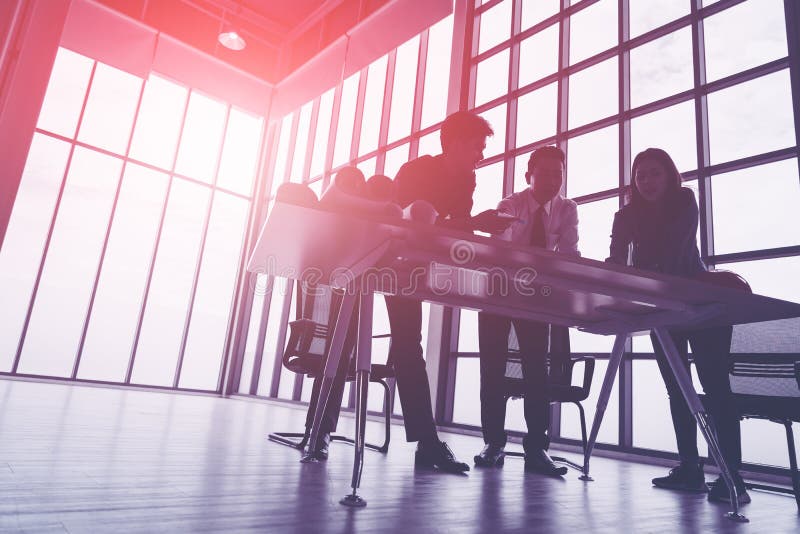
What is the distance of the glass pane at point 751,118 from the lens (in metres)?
3.22

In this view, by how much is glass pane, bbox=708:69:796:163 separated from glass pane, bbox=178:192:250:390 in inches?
245

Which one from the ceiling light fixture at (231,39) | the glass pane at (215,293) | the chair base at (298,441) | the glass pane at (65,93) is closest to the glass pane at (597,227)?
the chair base at (298,441)

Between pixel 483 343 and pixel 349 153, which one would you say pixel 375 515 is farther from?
pixel 349 153

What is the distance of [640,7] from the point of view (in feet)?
13.7

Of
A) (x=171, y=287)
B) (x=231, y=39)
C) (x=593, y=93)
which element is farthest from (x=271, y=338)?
(x=593, y=93)

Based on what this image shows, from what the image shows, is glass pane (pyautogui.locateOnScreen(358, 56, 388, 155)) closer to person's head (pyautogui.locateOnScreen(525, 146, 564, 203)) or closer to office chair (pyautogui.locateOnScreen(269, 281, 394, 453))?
office chair (pyautogui.locateOnScreen(269, 281, 394, 453))

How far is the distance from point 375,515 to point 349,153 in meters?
6.12

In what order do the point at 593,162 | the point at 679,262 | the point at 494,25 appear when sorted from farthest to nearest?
the point at 494,25, the point at 593,162, the point at 679,262

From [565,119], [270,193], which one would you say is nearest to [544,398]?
[565,119]

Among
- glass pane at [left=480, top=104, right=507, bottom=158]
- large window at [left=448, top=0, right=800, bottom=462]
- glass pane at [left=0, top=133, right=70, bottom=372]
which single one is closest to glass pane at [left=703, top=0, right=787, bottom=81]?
large window at [left=448, top=0, right=800, bottom=462]

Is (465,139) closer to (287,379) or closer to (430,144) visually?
(430,144)

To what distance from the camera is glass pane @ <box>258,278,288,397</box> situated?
7094 millimetres

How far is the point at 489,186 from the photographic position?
5.07m

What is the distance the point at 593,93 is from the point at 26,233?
617 cm
